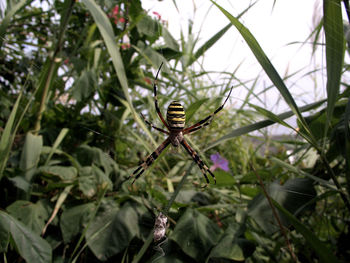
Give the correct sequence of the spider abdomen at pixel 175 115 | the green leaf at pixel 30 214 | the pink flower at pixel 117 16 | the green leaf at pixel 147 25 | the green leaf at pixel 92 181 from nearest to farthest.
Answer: the spider abdomen at pixel 175 115
the green leaf at pixel 30 214
the green leaf at pixel 92 181
the green leaf at pixel 147 25
the pink flower at pixel 117 16

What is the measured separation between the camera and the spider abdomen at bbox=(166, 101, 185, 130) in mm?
1354

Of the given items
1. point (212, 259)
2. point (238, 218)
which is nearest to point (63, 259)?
point (212, 259)

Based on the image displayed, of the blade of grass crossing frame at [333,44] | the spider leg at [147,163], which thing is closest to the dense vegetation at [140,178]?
the blade of grass crossing frame at [333,44]

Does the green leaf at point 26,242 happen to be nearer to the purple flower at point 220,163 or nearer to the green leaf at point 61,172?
the green leaf at point 61,172

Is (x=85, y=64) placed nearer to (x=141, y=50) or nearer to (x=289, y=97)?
(x=141, y=50)

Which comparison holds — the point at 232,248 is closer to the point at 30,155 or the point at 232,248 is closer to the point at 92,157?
the point at 92,157

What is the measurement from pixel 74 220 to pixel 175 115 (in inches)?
35.4

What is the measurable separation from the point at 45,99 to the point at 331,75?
186 centimetres

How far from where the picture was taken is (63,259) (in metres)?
1.54

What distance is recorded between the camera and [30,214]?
A: 5.01 ft

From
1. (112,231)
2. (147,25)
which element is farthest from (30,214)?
(147,25)

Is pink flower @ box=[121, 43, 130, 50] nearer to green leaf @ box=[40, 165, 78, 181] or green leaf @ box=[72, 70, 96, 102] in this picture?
green leaf @ box=[72, 70, 96, 102]

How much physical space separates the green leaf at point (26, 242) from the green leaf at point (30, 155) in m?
0.49

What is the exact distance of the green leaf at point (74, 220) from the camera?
1.53 meters
